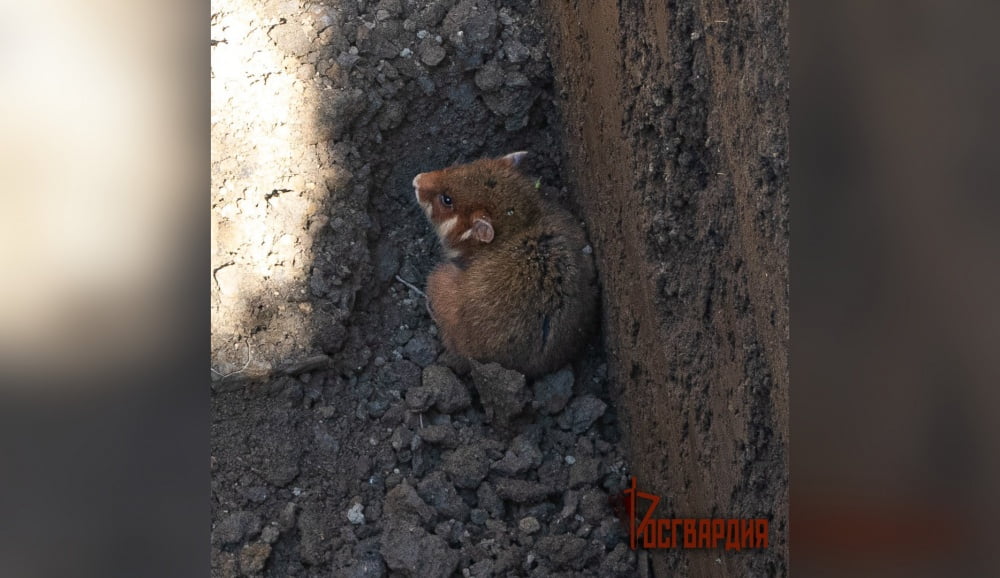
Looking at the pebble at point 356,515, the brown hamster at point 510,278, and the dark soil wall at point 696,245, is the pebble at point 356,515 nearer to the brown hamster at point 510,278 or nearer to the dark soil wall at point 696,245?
the brown hamster at point 510,278

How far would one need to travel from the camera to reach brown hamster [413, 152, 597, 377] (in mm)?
3637

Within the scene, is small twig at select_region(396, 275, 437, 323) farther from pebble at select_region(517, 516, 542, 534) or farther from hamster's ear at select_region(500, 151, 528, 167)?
pebble at select_region(517, 516, 542, 534)

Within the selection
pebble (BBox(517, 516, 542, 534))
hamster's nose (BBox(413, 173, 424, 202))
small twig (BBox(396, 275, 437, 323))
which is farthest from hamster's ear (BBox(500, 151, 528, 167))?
pebble (BBox(517, 516, 542, 534))

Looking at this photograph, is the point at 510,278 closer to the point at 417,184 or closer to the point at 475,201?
the point at 475,201

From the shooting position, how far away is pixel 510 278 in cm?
370

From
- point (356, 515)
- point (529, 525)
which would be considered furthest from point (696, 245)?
point (356, 515)

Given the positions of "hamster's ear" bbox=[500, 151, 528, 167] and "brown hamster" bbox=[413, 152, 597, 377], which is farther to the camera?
"hamster's ear" bbox=[500, 151, 528, 167]

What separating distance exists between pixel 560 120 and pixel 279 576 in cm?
225

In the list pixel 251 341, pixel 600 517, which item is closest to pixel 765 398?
pixel 600 517

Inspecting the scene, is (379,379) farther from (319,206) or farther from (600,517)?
(600,517)

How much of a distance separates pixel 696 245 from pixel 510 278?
3.85ft

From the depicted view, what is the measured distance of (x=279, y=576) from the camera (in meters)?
3.05

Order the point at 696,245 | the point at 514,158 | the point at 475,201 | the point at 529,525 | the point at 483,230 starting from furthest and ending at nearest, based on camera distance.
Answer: the point at 514,158 < the point at 475,201 < the point at 483,230 < the point at 529,525 < the point at 696,245

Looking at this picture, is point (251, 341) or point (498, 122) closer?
point (251, 341)
